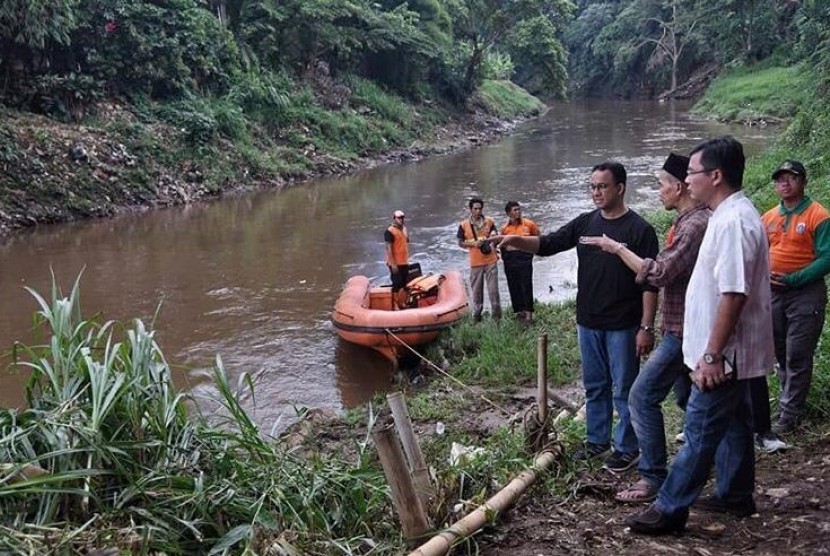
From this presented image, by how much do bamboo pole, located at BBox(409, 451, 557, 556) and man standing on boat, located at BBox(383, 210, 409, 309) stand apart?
17.8 ft

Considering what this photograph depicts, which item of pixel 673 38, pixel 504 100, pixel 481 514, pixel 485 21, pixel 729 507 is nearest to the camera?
pixel 481 514

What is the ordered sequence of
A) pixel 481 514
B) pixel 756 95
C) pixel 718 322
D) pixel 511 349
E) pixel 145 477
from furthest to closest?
pixel 756 95, pixel 511 349, pixel 481 514, pixel 145 477, pixel 718 322

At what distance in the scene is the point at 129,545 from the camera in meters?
2.77

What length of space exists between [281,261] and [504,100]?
28231 millimetres

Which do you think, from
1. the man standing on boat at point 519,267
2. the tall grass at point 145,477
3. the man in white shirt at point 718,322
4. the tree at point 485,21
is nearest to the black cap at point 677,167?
the man in white shirt at point 718,322

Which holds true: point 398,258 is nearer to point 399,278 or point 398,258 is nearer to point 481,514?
point 399,278

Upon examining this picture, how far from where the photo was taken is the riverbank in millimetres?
15273

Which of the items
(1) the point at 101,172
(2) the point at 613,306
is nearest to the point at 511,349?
(2) the point at 613,306

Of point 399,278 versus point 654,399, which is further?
point 399,278

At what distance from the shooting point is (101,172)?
16.7 meters

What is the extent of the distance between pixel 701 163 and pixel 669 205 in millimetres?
602

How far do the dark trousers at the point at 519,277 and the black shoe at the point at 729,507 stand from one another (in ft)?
16.7

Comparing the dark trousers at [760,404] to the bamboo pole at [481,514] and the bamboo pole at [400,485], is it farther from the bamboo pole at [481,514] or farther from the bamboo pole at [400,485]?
the bamboo pole at [400,485]

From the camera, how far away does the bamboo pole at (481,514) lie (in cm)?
303
